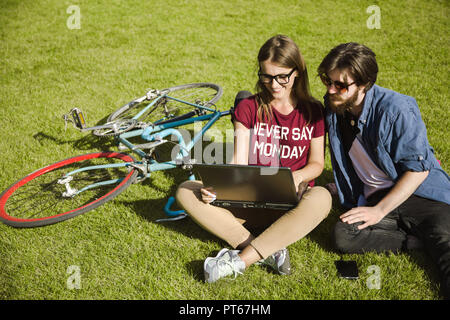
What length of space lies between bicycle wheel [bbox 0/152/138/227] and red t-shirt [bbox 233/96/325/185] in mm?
1349

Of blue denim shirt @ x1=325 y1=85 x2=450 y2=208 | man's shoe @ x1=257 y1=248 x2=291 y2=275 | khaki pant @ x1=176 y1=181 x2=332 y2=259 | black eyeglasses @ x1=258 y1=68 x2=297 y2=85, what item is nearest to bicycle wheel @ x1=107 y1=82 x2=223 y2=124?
black eyeglasses @ x1=258 y1=68 x2=297 y2=85

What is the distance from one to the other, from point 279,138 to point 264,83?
0.55m

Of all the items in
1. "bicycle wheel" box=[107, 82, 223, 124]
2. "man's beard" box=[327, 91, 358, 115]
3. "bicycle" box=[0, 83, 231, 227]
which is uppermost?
"man's beard" box=[327, 91, 358, 115]

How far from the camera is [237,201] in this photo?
2771 mm

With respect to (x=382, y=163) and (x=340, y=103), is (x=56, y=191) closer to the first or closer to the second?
(x=340, y=103)

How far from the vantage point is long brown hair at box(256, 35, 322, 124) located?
270 centimetres

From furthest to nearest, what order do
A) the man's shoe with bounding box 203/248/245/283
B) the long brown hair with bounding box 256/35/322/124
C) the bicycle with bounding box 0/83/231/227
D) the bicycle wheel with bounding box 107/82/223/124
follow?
1. the bicycle wheel with bounding box 107/82/223/124
2. the bicycle with bounding box 0/83/231/227
3. the long brown hair with bounding box 256/35/322/124
4. the man's shoe with bounding box 203/248/245/283

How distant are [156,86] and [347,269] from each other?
4709 mm

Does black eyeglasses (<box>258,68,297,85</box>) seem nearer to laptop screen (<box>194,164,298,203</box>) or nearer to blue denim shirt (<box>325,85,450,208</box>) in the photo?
blue denim shirt (<box>325,85,450,208</box>)

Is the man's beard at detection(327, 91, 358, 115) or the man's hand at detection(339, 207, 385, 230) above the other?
the man's beard at detection(327, 91, 358, 115)

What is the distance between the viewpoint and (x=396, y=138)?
8.29 ft

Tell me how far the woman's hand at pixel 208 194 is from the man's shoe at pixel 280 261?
678 millimetres

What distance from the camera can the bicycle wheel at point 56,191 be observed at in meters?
3.52

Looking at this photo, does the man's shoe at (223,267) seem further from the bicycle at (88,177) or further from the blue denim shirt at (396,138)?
the blue denim shirt at (396,138)
